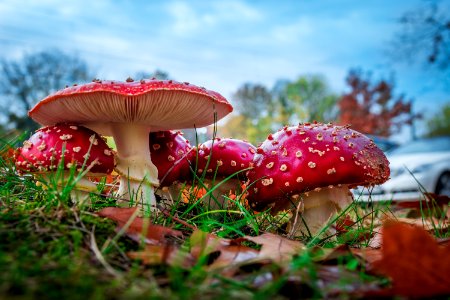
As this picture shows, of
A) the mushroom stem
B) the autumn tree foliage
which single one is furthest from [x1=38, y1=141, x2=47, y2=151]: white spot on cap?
the autumn tree foliage

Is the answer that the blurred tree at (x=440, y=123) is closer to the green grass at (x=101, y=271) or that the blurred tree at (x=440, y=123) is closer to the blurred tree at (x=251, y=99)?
the blurred tree at (x=251, y=99)

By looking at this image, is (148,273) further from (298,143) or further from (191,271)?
(298,143)

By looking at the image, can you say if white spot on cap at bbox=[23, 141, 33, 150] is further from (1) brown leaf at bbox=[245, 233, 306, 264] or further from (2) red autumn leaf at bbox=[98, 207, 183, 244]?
(1) brown leaf at bbox=[245, 233, 306, 264]

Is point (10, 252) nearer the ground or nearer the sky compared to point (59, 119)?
nearer the ground

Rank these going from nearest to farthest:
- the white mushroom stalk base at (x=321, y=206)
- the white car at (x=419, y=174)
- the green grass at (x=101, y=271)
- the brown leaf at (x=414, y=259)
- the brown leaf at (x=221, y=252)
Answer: the green grass at (x=101, y=271)
the brown leaf at (x=414, y=259)
the brown leaf at (x=221, y=252)
the white mushroom stalk base at (x=321, y=206)
the white car at (x=419, y=174)

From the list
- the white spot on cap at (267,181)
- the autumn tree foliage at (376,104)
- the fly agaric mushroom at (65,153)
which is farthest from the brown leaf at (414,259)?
the autumn tree foliage at (376,104)

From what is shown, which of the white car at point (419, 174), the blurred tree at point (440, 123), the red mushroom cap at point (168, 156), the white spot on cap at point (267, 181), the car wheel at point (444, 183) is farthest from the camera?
→ the blurred tree at point (440, 123)

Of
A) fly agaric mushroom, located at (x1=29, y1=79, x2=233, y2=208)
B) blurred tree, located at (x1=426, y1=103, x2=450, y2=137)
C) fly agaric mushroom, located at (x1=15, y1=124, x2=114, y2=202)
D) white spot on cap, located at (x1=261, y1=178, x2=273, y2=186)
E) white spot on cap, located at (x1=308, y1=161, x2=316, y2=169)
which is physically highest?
fly agaric mushroom, located at (x1=29, y1=79, x2=233, y2=208)

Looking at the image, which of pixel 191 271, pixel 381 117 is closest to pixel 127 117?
pixel 191 271
